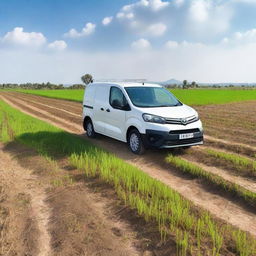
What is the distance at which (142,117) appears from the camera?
7715 millimetres

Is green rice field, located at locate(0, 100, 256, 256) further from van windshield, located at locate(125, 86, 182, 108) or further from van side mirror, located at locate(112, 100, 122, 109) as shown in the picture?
van windshield, located at locate(125, 86, 182, 108)

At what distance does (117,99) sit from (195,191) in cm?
429

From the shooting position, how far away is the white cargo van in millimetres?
7551

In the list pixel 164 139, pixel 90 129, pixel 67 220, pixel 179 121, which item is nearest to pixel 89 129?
pixel 90 129

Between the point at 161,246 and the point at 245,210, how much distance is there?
1.91m

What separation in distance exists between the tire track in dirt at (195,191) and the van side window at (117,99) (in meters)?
1.40

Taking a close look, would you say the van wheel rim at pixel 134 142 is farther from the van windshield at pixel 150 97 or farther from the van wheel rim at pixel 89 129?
the van wheel rim at pixel 89 129

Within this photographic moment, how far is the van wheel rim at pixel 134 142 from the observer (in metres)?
8.08

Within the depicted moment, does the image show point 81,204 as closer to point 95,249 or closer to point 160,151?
point 95,249

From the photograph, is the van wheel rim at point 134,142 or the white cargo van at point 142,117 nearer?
the white cargo van at point 142,117

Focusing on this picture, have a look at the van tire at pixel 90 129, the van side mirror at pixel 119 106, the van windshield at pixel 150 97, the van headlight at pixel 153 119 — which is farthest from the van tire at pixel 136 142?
the van tire at pixel 90 129


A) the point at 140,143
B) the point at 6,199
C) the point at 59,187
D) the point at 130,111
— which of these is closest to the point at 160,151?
the point at 140,143

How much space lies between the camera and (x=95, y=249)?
3572 mm

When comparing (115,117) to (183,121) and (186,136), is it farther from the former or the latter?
(186,136)
